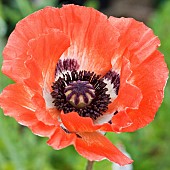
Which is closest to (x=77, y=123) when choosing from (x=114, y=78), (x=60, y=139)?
(x=60, y=139)

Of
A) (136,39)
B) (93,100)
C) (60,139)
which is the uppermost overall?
(136,39)

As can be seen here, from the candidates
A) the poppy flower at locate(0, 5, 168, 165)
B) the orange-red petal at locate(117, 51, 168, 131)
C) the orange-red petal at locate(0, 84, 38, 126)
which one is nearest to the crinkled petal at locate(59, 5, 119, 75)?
the poppy flower at locate(0, 5, 168, 165)

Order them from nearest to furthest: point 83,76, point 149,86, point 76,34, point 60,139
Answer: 1. point 60,139
2. point 149,86
3. point 76,34
4. point 83,76

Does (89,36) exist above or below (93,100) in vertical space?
above

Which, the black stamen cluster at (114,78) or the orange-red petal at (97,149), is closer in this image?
the orange-red petal at (97,149)

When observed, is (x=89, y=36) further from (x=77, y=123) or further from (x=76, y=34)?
(x=77, y=123)

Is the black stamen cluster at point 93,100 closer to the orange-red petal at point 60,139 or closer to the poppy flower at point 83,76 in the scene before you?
the poppy flower at point 83,76

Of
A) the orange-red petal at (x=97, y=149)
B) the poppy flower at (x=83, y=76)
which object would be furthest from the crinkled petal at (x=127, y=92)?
the orange-red petal at (x=97, y=149)

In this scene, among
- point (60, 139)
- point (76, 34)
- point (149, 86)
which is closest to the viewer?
point (60, 139)
